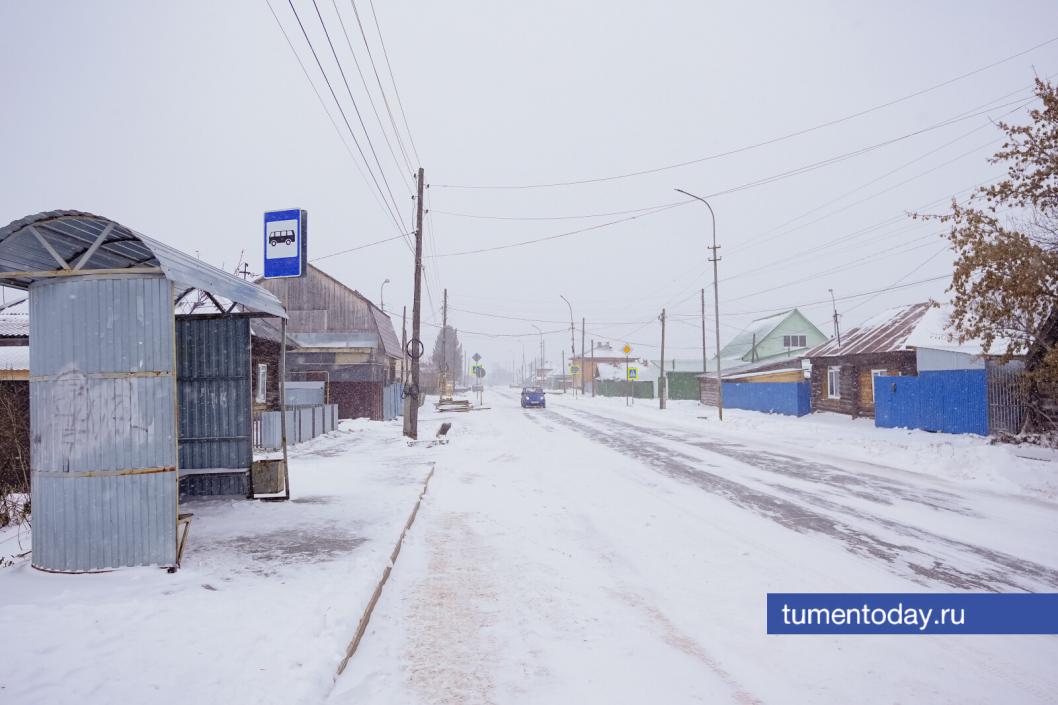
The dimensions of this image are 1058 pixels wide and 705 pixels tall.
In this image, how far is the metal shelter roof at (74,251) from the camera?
557 cm

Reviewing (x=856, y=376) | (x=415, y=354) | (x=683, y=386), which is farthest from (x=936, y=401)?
(x=683, y=386)

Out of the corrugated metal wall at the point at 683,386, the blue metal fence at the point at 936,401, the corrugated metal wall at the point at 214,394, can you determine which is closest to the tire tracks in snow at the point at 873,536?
the corrugated metal wall at the point at 214,394

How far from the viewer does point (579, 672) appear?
3.69 metres

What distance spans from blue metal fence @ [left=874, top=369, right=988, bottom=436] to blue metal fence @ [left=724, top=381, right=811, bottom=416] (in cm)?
767

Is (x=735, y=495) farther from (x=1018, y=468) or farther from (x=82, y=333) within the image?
(x=82, y=333)

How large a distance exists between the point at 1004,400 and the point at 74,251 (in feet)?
75.7

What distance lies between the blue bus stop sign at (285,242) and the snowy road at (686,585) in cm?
553

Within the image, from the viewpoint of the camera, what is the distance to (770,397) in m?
32.1

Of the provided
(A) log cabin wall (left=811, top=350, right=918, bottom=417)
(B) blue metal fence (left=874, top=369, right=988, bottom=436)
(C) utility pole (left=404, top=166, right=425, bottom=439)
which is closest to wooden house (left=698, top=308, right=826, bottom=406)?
(A) log cabin wall (left=811, top=350, right=918, bottom=417)

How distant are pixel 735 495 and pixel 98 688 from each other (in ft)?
27.7

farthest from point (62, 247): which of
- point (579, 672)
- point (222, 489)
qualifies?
point (579, 672)

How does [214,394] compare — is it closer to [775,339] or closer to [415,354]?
[415,354]

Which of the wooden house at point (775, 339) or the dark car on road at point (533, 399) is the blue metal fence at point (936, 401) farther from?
the wooden house at point (775, 339)

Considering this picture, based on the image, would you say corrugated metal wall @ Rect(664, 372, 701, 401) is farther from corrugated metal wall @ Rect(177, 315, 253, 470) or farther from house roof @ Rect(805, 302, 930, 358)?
corrugated metal wall @ Rect(177, 315, 253, 470)
